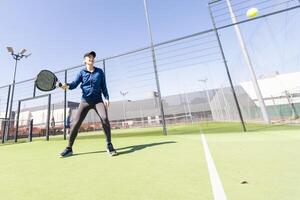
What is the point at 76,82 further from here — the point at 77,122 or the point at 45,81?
the point at 45,81

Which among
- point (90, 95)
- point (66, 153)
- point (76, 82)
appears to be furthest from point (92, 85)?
point (66, 153)

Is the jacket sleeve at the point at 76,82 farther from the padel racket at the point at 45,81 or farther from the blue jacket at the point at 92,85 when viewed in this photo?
the padel racket at the point at 45,81

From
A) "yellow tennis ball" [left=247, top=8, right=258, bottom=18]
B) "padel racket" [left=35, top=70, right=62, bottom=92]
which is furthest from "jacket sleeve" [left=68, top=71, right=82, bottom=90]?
"yellow tennis ball" [left=247, top=8, right=258, bottom=18]

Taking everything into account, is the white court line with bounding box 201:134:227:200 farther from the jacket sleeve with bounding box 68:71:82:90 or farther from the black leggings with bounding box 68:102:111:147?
the jacket sleeve with bounding box 68:71:82:90

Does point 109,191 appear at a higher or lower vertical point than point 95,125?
lower

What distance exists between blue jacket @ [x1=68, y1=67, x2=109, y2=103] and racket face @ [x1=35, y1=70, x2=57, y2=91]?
69 centimetres

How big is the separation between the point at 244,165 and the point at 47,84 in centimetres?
403

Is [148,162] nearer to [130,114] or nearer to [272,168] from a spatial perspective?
[272,168]

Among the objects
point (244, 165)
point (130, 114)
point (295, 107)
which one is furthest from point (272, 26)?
point (130, 114)

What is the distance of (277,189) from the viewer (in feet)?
4.21

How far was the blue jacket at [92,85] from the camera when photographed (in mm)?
3539

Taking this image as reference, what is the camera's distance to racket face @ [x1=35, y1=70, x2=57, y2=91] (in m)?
4.08

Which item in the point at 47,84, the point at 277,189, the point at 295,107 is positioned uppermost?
the point at 47,84

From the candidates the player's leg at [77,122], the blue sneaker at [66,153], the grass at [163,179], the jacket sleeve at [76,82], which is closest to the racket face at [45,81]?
the jacket sleeve at [76,82]
